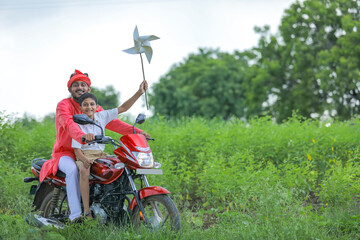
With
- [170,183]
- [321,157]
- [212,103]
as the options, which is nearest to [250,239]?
[170,183]

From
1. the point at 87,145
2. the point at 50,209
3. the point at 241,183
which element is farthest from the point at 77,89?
the point at 241,183

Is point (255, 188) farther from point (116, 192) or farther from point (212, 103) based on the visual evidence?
point (212, 103)

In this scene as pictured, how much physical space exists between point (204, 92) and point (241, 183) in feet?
122

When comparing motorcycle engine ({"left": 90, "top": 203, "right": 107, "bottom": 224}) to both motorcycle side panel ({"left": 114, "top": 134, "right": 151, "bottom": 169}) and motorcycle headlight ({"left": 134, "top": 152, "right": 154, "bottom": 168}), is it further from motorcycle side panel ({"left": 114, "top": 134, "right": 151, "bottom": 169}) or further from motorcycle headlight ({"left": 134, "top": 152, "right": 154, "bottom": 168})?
motorcycle headlight ({"left": 134, "top": 152, "right": 154, "bottom": 168})

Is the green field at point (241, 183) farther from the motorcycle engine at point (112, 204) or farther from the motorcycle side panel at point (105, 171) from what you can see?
the motorcycle side panel at point (105, 171)

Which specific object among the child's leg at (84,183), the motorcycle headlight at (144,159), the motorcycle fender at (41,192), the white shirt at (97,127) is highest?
the white shirt at (97,127)

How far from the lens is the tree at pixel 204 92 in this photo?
143 ft

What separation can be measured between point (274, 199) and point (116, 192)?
1.97m

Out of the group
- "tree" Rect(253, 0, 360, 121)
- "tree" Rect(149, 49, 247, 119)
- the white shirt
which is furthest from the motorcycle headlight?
"tree" Rect(149, 49, 247, 119)

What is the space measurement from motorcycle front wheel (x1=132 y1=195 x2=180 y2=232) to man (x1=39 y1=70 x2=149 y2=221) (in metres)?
0.74

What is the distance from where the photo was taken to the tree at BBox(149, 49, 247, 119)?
143ft

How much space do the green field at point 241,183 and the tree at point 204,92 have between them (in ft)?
98.3

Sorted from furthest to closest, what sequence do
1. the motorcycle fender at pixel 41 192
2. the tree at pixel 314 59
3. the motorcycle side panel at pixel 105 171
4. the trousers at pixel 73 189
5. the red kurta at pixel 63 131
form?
the tree at pixel 314 59, the motorcycle fender at pixel 41 192, the red kurta at pixel 63 131, the trousers at pixel 73 189, the motorcycle side panel at pixel 105 171

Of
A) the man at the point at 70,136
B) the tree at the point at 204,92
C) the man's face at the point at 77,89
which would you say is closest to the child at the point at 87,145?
the man at the point at 70,136
